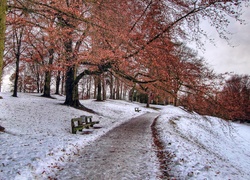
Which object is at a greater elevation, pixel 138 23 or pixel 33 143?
pixel 138 23

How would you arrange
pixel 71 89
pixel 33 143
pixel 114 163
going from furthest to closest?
1. pixel 71 89
2. pixel 33 143
3. pixel 114 163

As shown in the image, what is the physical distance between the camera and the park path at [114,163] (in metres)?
5.39

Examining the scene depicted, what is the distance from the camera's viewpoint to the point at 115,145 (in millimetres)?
8664

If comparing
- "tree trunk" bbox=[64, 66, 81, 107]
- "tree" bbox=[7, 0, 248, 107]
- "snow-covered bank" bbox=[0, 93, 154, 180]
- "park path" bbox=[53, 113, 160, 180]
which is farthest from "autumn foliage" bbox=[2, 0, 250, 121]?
"tree trunk" bbox=[64, 66, 81, 107]

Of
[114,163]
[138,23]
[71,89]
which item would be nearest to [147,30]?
[138,23]

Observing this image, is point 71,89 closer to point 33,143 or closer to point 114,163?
point 33,143

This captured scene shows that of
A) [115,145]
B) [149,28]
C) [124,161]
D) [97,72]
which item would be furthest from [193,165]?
[97,72]

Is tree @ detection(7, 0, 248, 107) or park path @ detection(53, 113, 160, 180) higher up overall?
tree @ detection(7, 0, 248, 107)

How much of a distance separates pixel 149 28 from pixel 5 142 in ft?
25.5

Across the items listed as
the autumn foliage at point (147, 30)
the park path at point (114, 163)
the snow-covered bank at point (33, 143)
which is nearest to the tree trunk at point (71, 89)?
the snow-covered bank at point (33, 143)

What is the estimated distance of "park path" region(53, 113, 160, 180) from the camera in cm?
539

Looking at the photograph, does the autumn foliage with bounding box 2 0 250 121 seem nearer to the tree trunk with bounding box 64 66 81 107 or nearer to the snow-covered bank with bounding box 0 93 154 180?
the snow-covered bank with bounding box 0 93 154 180

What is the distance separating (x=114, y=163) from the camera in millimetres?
6309

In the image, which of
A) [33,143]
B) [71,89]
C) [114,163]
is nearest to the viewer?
[114,163]
